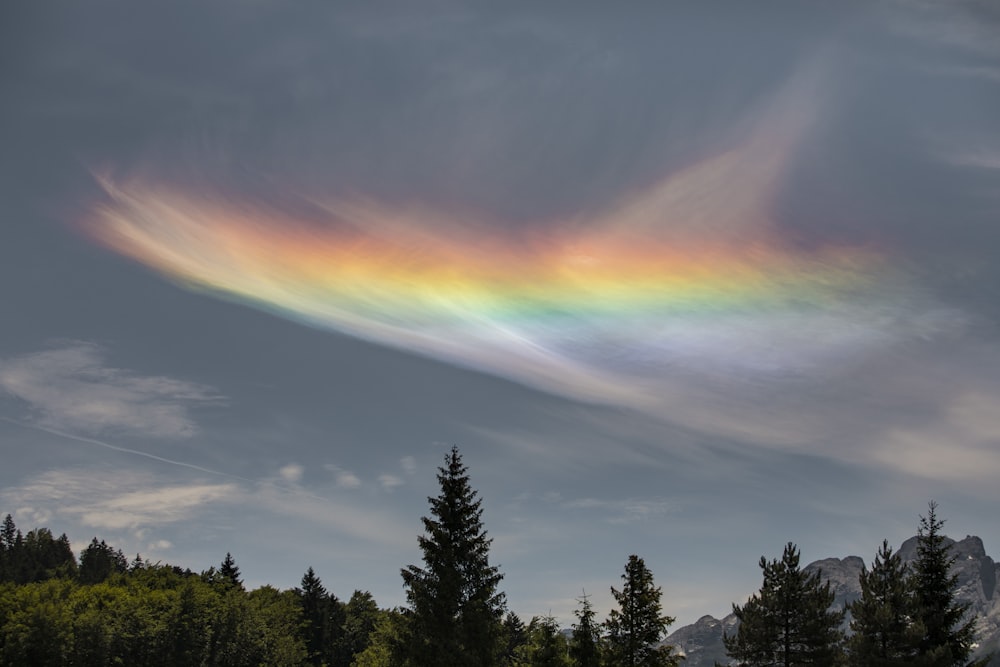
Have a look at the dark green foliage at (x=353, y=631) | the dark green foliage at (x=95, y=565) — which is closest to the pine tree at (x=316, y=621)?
the dark green foliage at (x=353, y=631)

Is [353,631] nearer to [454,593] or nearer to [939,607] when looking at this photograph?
[454,593]

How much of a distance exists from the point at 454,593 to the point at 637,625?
10.7 meters

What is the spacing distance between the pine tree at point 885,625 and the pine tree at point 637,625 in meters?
10.6

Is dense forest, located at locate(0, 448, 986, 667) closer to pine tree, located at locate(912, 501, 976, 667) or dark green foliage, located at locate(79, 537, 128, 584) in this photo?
pine tree, located at locate(912, 501, 976, 667)

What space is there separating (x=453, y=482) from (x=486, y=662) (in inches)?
399

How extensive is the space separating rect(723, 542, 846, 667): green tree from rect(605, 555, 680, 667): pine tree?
6.19 meters

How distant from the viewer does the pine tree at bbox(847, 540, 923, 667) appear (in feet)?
129

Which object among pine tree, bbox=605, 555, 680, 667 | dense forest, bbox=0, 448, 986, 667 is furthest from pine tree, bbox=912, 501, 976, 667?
pine tree, bbox=605, 555, 680, 667

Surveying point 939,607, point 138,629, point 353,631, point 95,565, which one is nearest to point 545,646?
point 939,607

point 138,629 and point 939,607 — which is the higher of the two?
point 939,607

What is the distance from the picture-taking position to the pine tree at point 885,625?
3944 cm

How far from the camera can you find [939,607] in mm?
40625

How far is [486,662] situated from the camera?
39.5m

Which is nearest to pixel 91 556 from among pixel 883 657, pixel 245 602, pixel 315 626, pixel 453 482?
pixel 315 626
